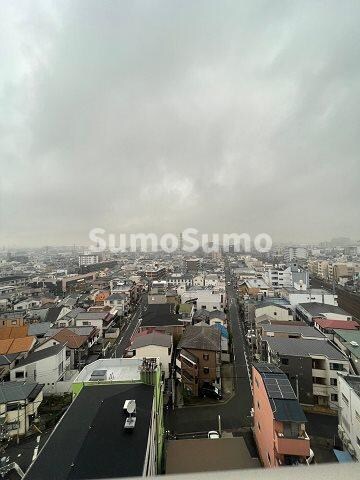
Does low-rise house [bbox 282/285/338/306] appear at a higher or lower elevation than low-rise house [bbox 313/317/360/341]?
higher

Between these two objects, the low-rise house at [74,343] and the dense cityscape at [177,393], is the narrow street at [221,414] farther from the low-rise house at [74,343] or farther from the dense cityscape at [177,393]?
the low-rise house at [74,343]

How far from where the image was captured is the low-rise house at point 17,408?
523 centimetres

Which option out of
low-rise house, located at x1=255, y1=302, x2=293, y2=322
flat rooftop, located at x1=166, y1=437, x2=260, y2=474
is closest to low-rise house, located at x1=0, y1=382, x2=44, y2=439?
flat rooftop, located at x1=166, y1=437, x2=260, y2=474

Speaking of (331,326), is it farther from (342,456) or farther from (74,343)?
(74,343)

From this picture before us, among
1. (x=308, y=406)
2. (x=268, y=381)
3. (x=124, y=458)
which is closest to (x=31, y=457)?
(x=124, y=458)

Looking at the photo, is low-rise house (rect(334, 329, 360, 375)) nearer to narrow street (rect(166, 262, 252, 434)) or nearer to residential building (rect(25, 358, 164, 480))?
narrow street (rect(166, 262, 252, 434))

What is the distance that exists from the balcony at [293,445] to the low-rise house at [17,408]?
4632mm

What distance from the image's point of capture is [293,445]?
369cm

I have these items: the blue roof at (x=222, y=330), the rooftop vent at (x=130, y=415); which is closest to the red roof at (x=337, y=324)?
the blue roof at (x=222, y=330)

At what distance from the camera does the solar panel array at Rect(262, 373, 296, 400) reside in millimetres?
4172

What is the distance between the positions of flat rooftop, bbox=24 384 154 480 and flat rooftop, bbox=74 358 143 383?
0.72 meters

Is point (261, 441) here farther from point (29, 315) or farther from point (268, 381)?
point (29, 315)

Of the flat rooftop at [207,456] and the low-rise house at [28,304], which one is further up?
the low-rise house at [28,304]

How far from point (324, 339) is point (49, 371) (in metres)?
7.07
